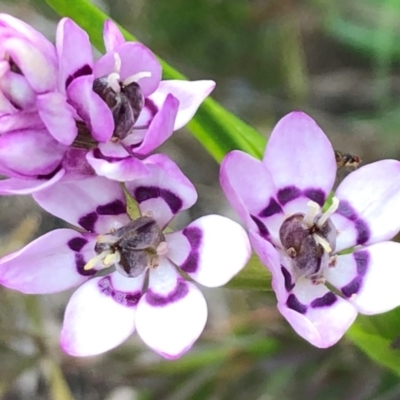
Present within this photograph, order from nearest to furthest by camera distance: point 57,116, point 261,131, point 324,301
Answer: point 57,116
point 324,301
point 261,131

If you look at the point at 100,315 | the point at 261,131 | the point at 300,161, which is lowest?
the point at 261,131

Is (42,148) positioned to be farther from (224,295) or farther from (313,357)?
(224,295)

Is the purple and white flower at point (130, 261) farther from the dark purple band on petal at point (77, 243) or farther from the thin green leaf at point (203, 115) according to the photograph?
the thin green leaf at point (203, 115)

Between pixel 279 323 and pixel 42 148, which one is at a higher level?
pixel 42 148

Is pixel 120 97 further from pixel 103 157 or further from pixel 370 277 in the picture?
pixel 370 277

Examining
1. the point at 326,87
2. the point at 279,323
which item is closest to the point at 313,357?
the point at 279,323

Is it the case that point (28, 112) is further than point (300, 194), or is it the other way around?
point (300, 194)

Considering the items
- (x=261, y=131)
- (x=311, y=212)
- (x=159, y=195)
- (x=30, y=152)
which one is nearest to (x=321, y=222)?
(x=311, y=212)
